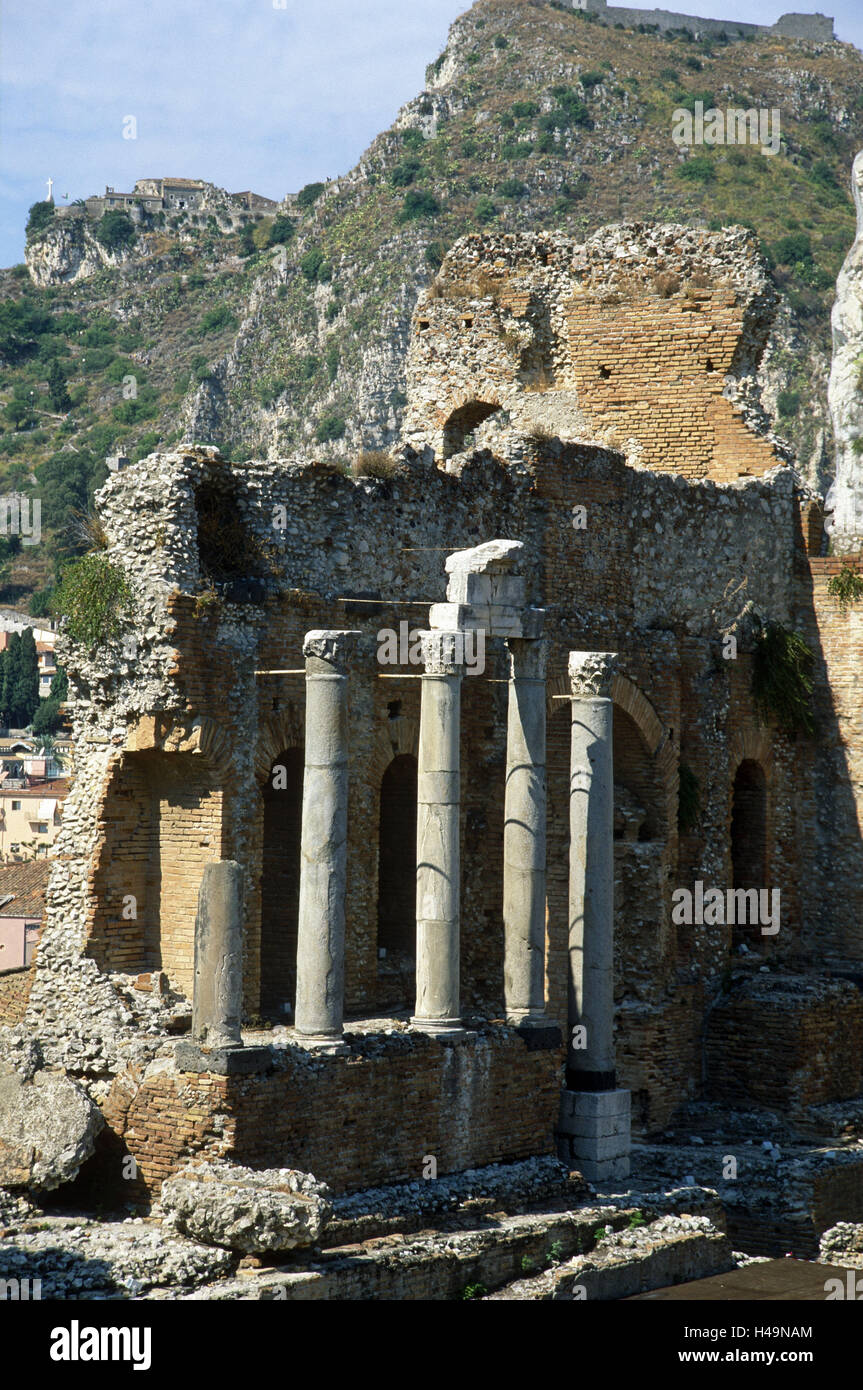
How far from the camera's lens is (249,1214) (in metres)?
12.6

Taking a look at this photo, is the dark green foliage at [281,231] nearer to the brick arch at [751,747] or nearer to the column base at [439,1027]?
the brick arch at [751,747]

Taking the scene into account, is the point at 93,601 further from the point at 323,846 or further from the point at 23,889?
the point at 23,889

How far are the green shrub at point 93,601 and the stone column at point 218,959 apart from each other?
282 cm

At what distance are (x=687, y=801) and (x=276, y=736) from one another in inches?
244

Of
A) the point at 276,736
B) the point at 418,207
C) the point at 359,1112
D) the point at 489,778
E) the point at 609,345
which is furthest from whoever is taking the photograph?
the point at 418,207

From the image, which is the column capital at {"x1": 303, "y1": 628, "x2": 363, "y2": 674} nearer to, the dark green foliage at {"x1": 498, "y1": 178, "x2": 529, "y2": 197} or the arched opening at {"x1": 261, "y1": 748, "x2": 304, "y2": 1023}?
the arched opening at {"x1": 261, "y1": 748, "x2": 304, "y2": 1023}

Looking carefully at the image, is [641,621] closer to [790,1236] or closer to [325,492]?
[325,492]

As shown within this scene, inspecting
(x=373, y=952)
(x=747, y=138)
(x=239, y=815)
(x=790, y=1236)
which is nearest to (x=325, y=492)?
(x=239, y=815)

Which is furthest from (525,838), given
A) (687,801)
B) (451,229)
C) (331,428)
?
(451,229)

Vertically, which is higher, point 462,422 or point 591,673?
point 462,422

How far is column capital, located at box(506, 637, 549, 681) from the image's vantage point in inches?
673

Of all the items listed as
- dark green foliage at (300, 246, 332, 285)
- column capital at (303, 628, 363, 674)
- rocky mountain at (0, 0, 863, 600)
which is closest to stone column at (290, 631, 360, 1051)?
column capital at (303, 628, 363, 674)

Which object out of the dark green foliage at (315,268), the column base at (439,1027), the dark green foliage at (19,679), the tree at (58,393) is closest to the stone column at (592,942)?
the column base at (439,1027)

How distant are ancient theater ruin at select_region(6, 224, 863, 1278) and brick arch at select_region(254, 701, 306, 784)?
3cm
